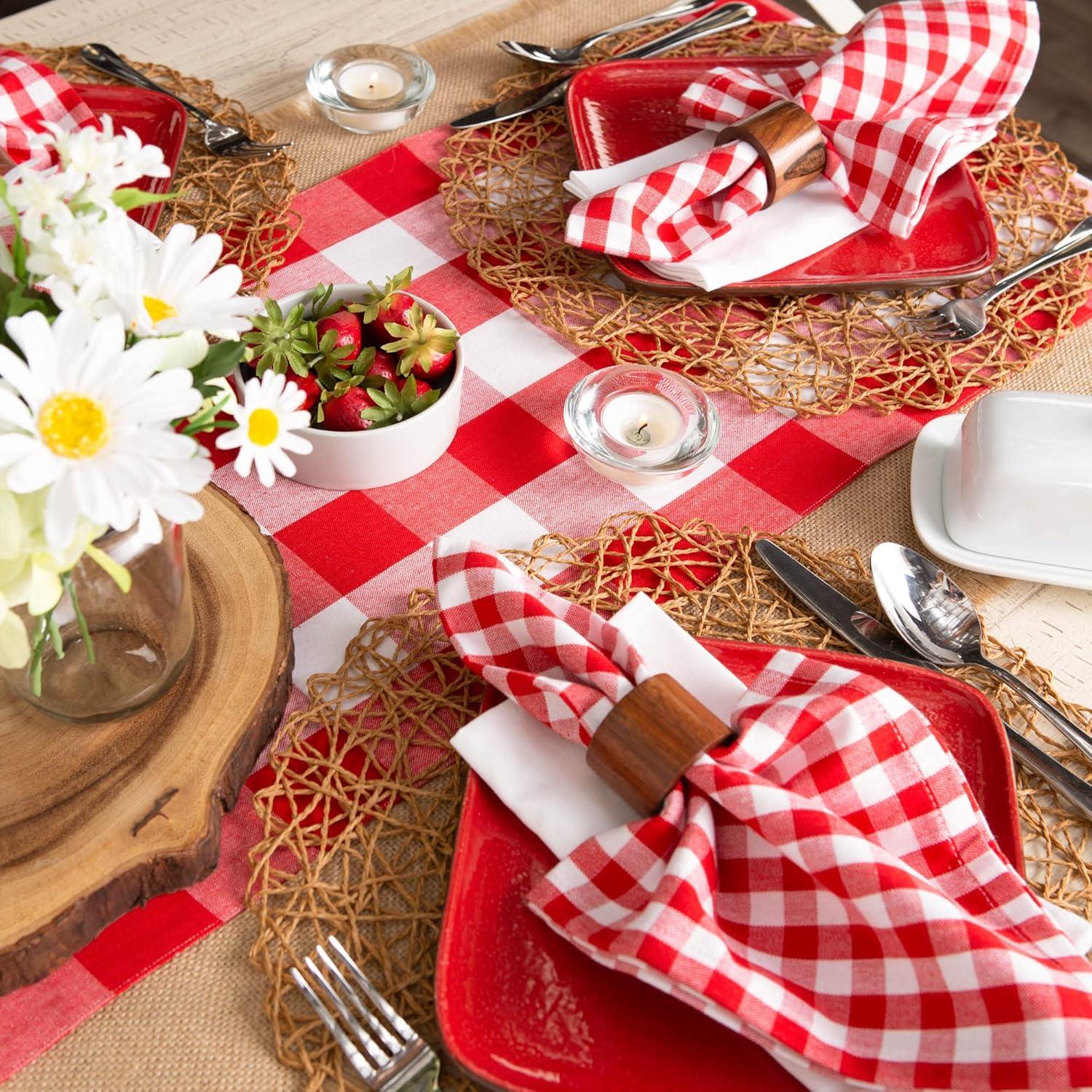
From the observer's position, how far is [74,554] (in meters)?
0.51

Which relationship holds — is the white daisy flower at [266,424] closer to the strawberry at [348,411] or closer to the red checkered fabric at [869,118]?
the strawberry at [348,411]

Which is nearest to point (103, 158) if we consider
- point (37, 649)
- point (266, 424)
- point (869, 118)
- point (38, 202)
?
point (38, 202)

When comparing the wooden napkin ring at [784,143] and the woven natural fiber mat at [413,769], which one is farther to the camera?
the wooden napkin ring at [784,143]

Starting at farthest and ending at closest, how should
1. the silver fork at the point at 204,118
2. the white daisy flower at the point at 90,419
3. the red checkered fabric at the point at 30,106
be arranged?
the silver fork at the point at 204,118 → the red checkered fabric at the point at 30,106 → the white daisy flower at the point at 90,419

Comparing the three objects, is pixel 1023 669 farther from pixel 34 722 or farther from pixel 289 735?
pixel 34 722

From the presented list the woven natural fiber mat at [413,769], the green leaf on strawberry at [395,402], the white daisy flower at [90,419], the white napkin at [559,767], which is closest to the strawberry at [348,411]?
the green leaf on strawberry at [395,402]

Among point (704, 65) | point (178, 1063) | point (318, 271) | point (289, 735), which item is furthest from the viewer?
point (704, 65)

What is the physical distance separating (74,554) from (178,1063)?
0.31 metres

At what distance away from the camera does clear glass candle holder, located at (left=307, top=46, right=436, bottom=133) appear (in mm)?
1200

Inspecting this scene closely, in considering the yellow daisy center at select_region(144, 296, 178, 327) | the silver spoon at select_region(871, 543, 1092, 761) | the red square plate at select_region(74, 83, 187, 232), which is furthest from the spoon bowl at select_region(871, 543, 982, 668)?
the red square plate at select_region(74, 83, 187, 232)

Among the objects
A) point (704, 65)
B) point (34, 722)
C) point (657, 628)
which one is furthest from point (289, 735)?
point (704, 65)

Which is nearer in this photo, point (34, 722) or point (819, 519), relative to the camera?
point (34, 722)

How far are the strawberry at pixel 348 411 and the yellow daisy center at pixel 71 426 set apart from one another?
393 mm

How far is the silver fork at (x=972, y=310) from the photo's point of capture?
1055mm
